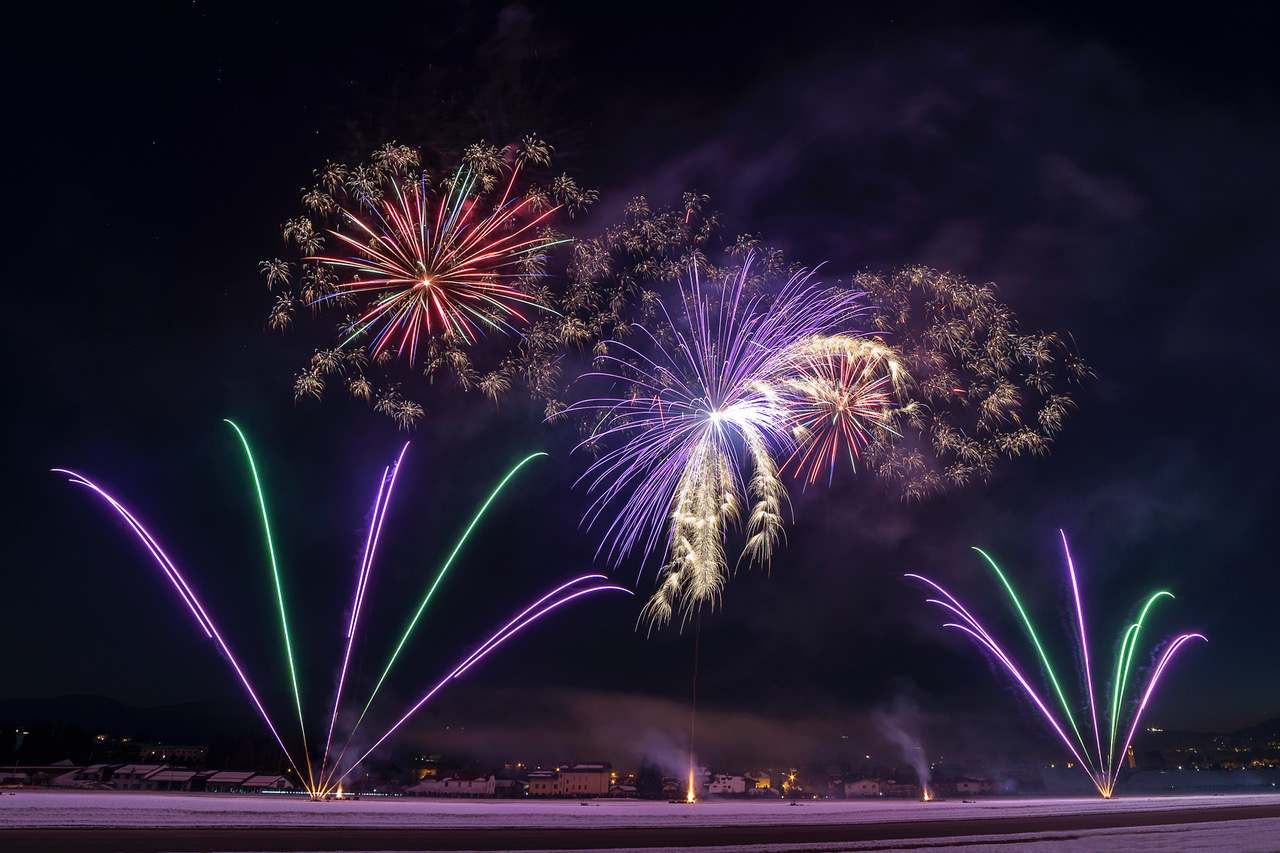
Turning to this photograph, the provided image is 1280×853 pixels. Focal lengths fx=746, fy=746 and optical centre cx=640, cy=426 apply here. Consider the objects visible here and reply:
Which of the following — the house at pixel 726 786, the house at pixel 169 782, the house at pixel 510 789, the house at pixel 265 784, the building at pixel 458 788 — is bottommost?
the house at pixel 726 786

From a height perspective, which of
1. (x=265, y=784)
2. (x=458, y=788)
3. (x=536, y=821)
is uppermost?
(x=536, y=821)

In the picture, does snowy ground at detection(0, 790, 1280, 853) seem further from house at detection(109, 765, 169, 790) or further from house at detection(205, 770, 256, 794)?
house at detection(205, 770, 256, 794)

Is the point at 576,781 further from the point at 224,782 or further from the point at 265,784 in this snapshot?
the point at 224,782

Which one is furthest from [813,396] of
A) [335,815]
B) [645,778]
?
[645,778]

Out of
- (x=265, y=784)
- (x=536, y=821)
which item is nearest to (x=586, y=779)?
(x=265, y=784)

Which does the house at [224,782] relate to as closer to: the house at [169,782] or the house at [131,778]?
the house at [169,782]

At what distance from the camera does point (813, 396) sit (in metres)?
28.4

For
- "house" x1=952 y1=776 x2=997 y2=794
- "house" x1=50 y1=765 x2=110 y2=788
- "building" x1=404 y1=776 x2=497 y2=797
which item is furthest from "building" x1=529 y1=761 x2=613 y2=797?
"house" x1=952 y1=776 x2=997 y2=794

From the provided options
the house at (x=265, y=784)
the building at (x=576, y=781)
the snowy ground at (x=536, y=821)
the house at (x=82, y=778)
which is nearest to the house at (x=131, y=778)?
the house at (x=82, y=778)

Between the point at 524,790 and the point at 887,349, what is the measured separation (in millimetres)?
56050

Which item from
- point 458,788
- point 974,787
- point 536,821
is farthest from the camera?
point 974,787

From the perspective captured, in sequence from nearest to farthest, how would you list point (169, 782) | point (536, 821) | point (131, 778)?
point (536, 821)
point (169, 782)
point (131, 778)

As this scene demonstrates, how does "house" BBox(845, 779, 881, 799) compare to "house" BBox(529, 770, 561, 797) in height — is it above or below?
below

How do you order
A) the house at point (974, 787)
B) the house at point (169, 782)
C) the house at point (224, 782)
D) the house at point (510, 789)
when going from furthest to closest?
1. the house at point (974, 787)
2. the house at point (510, 789)
3. the house at point (224, 782)
4. the house at point (169, 782)
